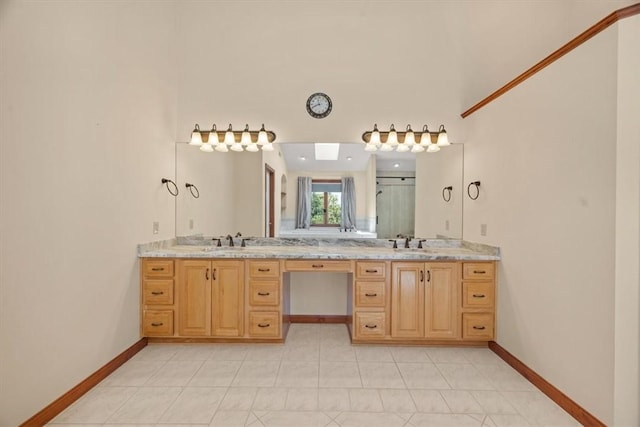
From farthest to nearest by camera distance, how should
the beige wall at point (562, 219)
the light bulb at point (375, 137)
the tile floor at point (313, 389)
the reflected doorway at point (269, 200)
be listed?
the reflected doorway at point (269, 200)
the light bulb at point (375, 137)
the tile floor at point (313, 389)
the beige wall at point (562, 219)

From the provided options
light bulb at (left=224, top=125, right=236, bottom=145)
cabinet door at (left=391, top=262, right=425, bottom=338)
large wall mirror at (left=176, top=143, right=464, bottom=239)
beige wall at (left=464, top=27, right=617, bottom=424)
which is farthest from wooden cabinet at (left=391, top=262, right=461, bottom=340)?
light bulb at (left=224, top=125, right=236, bottom=145)

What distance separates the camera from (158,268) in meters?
2.86

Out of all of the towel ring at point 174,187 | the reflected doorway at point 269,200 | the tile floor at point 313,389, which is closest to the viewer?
the tile floor at point 313,389

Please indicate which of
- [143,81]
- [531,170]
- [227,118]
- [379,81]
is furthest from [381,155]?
[143,81]

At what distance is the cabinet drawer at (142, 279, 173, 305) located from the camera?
2852mm

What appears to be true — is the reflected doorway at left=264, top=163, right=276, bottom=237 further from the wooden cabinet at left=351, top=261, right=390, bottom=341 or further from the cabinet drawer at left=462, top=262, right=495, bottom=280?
the cabinet drawer at left=462, top=262, right=495, bottom=280

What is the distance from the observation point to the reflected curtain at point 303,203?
3.68 metres

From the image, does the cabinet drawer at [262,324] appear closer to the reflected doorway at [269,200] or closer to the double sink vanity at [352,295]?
the double sink vanity at [352,295]

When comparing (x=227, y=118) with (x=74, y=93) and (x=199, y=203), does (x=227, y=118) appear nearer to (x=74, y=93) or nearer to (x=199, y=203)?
(x=199, y=203)

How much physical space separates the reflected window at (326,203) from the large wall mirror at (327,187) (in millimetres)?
12

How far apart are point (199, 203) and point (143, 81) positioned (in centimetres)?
132

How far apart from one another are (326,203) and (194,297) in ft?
5.68

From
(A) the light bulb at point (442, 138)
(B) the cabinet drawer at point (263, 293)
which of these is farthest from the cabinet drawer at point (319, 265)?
(A) the light bulb at point (442, 138)

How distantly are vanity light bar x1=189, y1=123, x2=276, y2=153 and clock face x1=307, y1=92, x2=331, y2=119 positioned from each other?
19.8 inches
